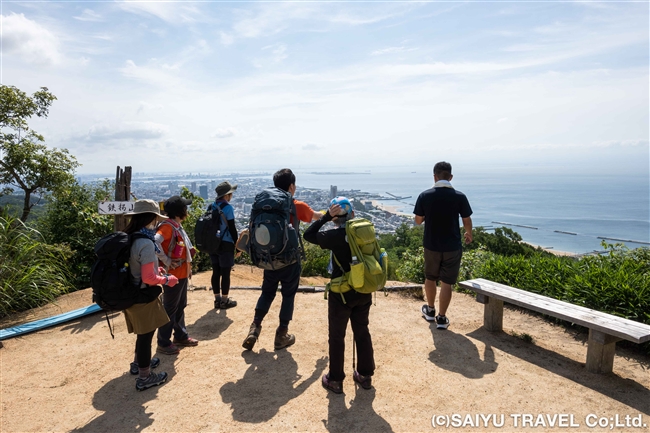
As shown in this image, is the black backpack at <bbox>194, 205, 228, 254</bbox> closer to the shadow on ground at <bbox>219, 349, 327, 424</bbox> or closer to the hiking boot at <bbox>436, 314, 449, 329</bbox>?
the shadow on ground at <bbox>219, 349, 327, 424</bbox>

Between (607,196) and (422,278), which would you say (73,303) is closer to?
(422,278)

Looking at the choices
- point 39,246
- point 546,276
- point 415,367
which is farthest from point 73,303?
point 546,276

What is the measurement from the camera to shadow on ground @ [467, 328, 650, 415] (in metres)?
3.52

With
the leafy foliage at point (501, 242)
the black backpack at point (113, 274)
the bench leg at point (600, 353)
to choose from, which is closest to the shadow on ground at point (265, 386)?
the black backpack at point (113, 274)

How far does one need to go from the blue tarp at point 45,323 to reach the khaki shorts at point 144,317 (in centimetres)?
281

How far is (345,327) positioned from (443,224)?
2.08m

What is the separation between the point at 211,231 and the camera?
16.8 feet

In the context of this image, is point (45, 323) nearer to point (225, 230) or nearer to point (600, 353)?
point (225, 230)

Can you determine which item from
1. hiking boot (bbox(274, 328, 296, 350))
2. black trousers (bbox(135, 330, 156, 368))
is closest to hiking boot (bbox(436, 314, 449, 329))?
hiking boot (bbox(274, 328, 296, 350))

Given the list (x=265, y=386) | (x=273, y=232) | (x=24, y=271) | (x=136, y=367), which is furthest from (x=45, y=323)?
(x=273, y=232)

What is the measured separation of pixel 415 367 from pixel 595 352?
6.03 feet

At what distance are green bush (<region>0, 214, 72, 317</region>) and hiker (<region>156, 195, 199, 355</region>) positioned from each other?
336 cm

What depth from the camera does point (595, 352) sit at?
3920mm

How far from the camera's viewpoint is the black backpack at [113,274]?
314cm
